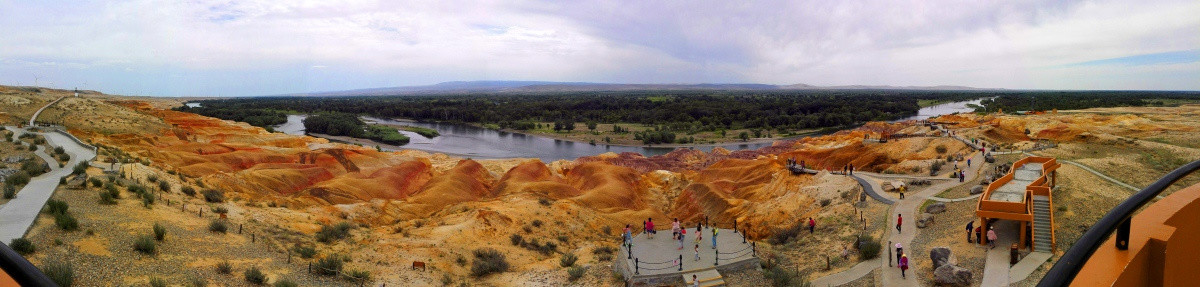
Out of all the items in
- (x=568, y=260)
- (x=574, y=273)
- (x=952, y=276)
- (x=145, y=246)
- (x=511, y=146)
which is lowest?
(x=511, y=146)

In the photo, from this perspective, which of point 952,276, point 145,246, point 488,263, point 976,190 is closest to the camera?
point 145,246

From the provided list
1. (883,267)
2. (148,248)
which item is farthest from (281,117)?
(883,267)

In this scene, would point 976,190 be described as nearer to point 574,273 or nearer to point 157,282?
point 574,273

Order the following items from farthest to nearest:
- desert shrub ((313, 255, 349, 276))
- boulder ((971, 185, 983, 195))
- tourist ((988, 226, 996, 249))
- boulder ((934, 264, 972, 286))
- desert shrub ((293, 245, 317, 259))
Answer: boulder ((971, 185, 983, 195)) → desert shrub ((293, 245, 317, 259)) → tourist ((988, 226, 996, 249)) → desert shrub ((313, 255, 349, 276)) → boulder ((934, 264, 972, 286))

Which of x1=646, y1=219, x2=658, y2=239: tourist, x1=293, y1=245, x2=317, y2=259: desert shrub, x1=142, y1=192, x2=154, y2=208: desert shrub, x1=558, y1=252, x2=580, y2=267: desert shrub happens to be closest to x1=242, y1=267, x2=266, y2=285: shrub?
x1=293, y1=245, x2=317, y2=259: desert shrub

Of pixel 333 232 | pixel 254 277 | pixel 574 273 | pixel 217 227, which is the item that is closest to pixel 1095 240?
pixel 254 277

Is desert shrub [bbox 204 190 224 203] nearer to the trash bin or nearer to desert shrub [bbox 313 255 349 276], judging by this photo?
desert shrub [bbox 313 255 349 276]

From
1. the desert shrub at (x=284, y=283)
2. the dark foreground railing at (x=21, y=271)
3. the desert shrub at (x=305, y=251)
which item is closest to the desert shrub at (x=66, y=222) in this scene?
the desert shrub at (x=284, y=283)

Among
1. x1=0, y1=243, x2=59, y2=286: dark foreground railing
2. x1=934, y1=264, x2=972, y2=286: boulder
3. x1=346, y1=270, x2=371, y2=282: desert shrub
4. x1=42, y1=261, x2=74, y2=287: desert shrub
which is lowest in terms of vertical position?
x1=346, y1=270, x2=371, y2=282: desert shrub
